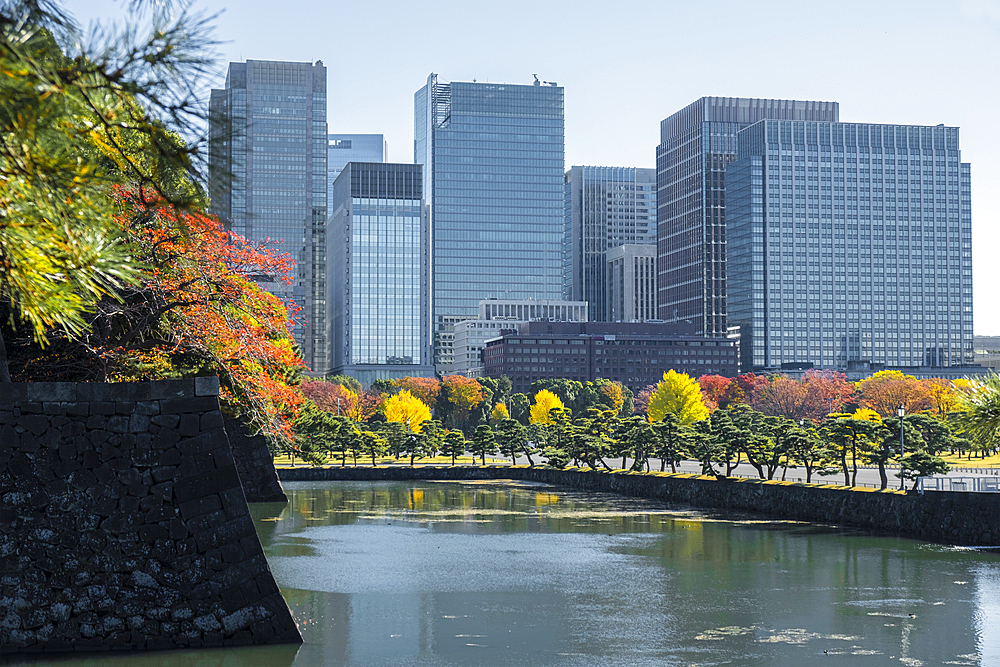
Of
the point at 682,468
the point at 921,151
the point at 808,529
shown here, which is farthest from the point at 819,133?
the point at 808,529

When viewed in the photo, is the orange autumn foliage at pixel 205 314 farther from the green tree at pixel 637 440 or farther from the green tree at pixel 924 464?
the green tree at pixel 637 440

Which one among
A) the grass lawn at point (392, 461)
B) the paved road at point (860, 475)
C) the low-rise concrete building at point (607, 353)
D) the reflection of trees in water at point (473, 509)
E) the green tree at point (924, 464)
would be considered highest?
the low-rise concrete building at point (607, 353)

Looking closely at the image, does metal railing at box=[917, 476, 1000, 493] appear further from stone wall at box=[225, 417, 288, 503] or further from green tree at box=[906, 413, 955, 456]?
stone wall at box=[225, 417, 288, 503]

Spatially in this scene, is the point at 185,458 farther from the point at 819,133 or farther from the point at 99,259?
the point at 819,133

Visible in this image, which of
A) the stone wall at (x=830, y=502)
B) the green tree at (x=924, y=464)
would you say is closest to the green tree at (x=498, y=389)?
the stone wall at (x=830, y=502)

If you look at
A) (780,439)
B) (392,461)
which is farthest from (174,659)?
(392,461)

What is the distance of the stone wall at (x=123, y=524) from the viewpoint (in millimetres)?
17109

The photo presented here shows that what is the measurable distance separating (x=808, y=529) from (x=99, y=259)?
37025mm

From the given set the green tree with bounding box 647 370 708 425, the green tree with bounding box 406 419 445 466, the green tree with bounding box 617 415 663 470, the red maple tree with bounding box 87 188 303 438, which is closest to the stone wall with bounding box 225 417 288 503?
the green tree with bounding box 617 415 663 470

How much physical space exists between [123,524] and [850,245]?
193 meters

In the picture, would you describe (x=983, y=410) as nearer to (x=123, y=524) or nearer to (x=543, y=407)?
(x=123, y=524)

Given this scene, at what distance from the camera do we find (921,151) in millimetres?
197125

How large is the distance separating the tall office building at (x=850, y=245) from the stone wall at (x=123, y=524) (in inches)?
7187

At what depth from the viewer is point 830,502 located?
139 feet
